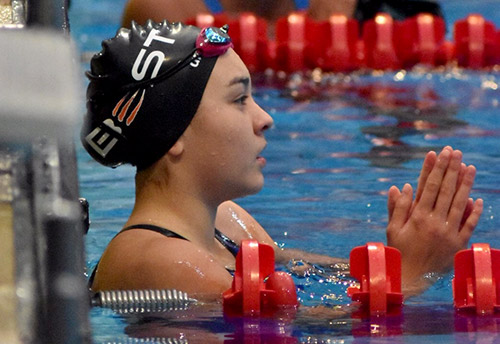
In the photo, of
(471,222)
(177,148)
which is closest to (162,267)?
(177,148)

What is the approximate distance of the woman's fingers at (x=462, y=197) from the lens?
2732 millimetres

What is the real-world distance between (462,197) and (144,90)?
952mm

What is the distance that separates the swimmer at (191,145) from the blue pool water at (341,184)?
20 centimetres

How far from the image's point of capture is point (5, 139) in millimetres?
1006

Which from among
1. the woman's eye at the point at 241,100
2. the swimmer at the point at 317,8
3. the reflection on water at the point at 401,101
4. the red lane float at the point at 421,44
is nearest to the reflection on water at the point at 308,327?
the woman's eye at the point at 241,100

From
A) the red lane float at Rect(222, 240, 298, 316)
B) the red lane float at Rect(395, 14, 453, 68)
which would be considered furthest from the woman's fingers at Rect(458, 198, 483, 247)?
the red lane float at Rect(395, 14, 453, 68)

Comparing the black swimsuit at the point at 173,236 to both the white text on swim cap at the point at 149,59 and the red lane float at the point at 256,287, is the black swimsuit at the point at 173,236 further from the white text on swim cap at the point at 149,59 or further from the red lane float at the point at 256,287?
the white text on swim cap at the point at 149,59

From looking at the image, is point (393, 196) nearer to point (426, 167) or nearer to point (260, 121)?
point (426, 167)

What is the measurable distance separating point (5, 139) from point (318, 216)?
3.23m

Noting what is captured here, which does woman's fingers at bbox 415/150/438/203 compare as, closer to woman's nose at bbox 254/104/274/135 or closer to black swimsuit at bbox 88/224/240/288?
woman's nose at bbox 254/104/274/135

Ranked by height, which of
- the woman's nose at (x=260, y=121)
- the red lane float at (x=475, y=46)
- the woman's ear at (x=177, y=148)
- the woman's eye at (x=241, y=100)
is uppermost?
the red lane float at (x=475, y=46)

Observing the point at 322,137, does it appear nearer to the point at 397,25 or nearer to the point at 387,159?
the point at 387,159

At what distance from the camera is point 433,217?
277 centimetres

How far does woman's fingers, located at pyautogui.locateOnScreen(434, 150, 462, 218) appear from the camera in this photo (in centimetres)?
271
